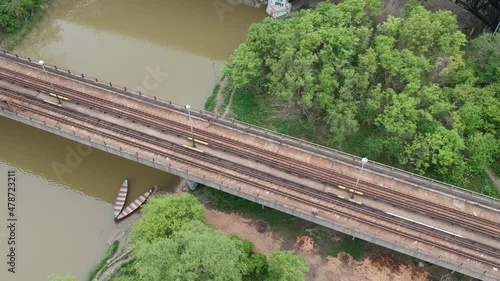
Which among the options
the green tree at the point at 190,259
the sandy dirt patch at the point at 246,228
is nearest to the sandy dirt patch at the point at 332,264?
the sandy dirt patch at the point at 246,228

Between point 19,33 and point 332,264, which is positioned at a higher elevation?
point 19,33

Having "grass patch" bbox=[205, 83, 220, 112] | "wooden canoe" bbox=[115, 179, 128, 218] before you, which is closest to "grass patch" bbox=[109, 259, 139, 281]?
"wooden canoe" bbox=[115, 179, 128, 218]

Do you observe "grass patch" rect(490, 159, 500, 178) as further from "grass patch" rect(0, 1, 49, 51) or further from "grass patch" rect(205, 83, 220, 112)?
"grass patch" rect(0, 1, 49, 51)

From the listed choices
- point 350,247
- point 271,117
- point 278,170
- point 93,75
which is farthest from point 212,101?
point 350,247

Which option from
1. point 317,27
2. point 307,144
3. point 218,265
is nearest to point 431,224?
point 307,144

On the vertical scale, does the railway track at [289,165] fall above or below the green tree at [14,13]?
below

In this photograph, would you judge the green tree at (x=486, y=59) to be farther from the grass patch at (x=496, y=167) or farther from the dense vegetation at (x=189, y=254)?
the dense vegetation at (x=189, y=254)

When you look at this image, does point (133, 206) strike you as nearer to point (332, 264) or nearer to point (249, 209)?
point (249, 209)
